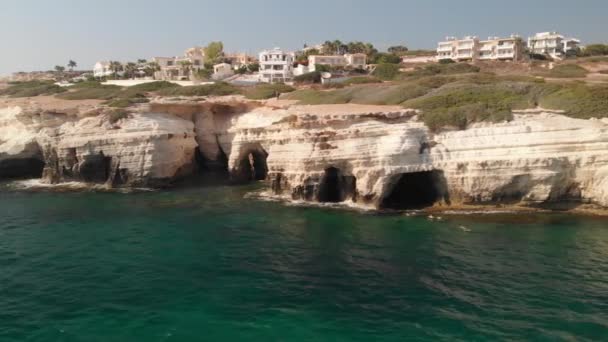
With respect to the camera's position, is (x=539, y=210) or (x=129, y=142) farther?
(x=129, y=142)

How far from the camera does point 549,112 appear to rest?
24156 millimetres

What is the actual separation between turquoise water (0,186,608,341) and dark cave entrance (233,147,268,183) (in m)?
8.34

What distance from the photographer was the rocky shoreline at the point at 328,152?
73.1ft

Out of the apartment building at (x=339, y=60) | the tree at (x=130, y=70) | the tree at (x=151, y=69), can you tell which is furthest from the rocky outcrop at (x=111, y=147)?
→ the tree at (x=130, y=70)

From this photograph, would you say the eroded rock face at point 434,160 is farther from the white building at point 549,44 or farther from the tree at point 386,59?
the white building at point 549,44

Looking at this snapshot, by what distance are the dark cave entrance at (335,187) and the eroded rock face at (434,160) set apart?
0.18ft

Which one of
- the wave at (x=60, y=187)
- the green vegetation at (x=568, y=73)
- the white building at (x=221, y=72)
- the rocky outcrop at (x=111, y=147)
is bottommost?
the wave at (x=60, y=187)

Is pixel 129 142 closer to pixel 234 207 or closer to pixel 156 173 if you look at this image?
pixel 156 173

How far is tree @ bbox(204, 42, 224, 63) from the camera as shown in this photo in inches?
3888

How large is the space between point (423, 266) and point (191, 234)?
31.5ft

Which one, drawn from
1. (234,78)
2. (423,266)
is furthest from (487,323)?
(234,78)

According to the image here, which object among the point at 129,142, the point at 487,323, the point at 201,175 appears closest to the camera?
the point at 487,323

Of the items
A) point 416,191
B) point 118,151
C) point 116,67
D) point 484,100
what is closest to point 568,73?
point 484,100

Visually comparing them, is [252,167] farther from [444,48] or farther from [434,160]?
[444,48]
